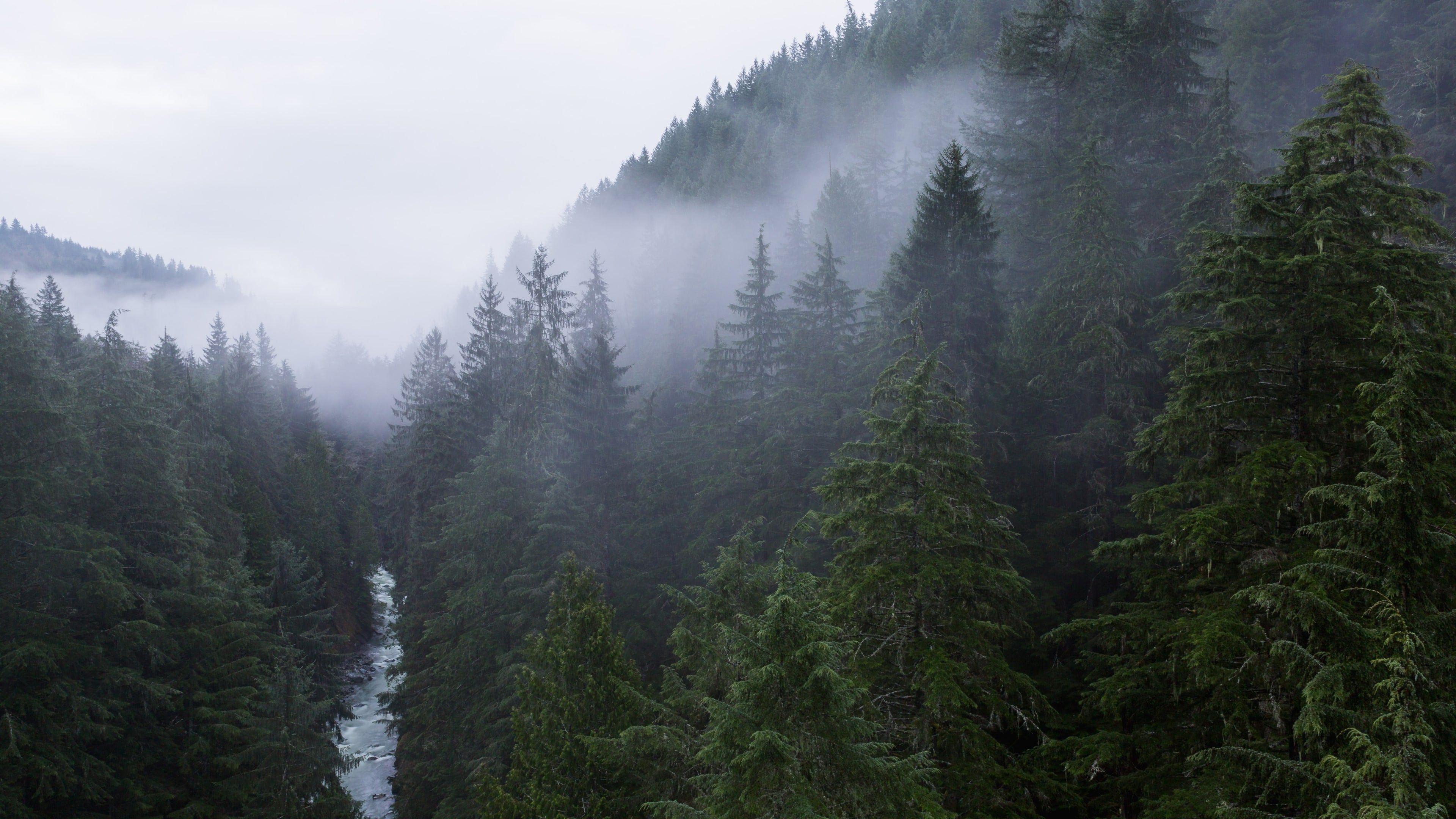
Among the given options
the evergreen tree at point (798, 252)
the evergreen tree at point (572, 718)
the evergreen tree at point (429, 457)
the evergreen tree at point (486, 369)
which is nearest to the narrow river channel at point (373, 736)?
the evergreen tree at point (429, 457)

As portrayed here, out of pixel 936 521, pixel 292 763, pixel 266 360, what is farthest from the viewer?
pixel 266 360

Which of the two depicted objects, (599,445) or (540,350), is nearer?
(599,445)

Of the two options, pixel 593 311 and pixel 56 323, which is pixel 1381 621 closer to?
pixel 593 311

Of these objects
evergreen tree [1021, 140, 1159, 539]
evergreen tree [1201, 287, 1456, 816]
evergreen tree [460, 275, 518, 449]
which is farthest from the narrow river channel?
evergreen tree [1201, 287, 1456, 816]

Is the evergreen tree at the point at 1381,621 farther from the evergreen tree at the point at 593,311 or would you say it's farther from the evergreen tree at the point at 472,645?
the evergreen tree at the point at 593,311

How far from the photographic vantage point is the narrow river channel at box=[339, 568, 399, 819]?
32.3 m

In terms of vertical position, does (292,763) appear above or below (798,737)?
below

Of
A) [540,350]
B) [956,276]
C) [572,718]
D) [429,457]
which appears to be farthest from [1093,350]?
[429,457]

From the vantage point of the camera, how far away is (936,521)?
1161cm

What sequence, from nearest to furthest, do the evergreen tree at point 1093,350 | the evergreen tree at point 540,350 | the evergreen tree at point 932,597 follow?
1. the evergreen tree at point 932,597
2. the evergreen tree at point 1093,350
3. the evergreen tree at point 540,350

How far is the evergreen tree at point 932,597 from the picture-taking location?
10.4m

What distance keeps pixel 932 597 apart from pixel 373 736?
40.1 m

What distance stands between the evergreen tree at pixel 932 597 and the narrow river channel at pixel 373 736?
855 inches

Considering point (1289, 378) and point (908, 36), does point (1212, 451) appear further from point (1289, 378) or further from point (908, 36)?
point (908, 36)
